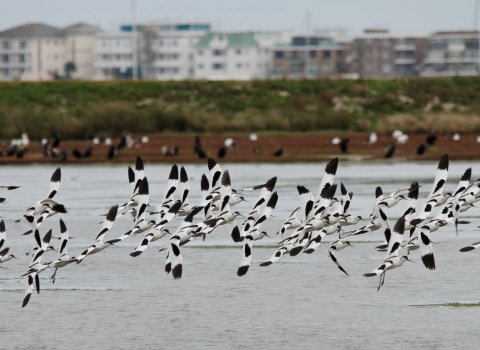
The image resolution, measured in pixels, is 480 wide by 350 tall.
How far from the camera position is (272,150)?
42188 mm

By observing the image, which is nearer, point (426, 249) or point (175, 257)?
point (175, 257)

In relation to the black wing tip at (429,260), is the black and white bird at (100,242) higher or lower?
higher

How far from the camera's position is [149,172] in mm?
33844

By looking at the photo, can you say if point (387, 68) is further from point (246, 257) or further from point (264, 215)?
point (246, 257)

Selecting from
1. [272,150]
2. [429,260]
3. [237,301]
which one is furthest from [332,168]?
[272,150]

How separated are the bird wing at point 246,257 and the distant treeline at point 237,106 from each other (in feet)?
127

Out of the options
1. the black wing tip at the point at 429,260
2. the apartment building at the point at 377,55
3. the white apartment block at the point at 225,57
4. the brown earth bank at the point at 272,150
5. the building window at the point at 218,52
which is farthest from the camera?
the building window at the point at 218,52

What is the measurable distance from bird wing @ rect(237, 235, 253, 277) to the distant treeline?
38683 mm

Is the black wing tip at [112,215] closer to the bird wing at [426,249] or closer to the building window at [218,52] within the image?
the bird wing at [426,249]

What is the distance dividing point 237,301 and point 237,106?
57.0 meters

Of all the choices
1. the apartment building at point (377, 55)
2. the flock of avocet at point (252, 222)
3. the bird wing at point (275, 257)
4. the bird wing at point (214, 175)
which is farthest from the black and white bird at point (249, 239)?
the apartment building at point (377, 55)

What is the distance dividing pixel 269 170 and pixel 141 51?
553ft

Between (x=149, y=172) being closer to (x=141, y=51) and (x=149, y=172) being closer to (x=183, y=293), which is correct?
(x=183, y=293)

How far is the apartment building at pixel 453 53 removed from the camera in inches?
7475
